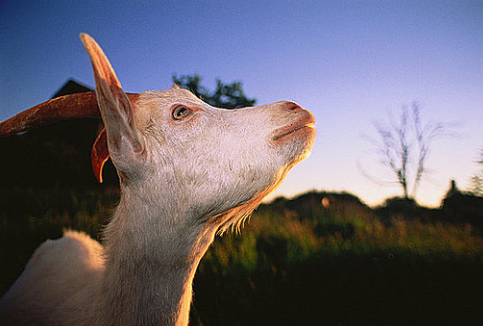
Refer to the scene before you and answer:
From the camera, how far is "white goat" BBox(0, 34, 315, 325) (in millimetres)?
1292

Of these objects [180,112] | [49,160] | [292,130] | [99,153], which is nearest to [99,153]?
[99,153]

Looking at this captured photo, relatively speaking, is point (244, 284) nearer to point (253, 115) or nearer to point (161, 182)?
point (161, 182)

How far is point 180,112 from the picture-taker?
4.87ft

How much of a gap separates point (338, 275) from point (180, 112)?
8.45 ft

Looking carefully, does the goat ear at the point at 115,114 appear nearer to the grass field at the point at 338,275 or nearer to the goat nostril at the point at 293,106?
the goat nostril at the point at 293,106

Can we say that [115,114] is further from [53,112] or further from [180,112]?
[53,112]

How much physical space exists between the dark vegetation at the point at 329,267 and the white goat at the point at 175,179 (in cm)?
110

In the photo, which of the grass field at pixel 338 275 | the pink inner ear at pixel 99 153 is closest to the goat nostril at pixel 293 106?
the pink inner ear at pixel 99 153

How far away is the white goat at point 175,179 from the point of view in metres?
1.29

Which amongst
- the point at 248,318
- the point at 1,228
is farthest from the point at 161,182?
the point at 1,228

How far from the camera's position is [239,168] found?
1.28 meters

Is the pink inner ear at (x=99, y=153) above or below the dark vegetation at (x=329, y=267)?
above

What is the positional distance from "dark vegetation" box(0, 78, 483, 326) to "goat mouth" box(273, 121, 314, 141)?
6.58 ft

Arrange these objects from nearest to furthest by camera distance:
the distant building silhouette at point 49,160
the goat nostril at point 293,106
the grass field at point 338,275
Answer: the goat nostril at point 293,106 → the grass field at point 338,275 → the distant building silhouette at point 49,160
